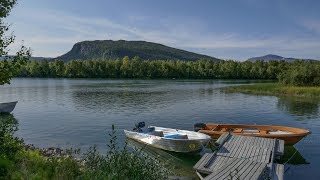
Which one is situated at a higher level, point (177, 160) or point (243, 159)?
point (243, 159)

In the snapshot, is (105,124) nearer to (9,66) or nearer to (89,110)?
(89,110)

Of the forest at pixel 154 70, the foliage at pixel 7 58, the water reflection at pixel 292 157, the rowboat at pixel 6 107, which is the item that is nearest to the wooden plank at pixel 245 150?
the water reflection at pixel 292 157

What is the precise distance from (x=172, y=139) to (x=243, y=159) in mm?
7799

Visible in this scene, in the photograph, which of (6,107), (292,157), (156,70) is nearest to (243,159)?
(292,157)

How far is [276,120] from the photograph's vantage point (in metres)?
45.1

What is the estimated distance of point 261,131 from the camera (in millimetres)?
31844

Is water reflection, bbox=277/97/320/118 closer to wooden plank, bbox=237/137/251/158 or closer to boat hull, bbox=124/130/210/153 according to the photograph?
wooden plank, bbox=237/137/251/158

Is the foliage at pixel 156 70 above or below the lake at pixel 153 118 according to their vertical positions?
above

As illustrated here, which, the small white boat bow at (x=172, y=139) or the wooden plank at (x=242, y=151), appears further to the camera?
the small white boat bow at (x=172, y=139)

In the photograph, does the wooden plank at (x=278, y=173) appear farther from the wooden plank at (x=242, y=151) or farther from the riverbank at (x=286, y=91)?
the riverbank at (x=286, y=91)

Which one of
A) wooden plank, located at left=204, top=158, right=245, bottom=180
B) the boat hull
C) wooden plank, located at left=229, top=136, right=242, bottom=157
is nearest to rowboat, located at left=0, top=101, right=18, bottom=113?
the boat hull

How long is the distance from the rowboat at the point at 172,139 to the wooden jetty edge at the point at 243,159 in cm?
180

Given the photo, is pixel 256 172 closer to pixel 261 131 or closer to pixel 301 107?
pixel 261 131

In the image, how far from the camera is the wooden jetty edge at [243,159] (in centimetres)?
1767
